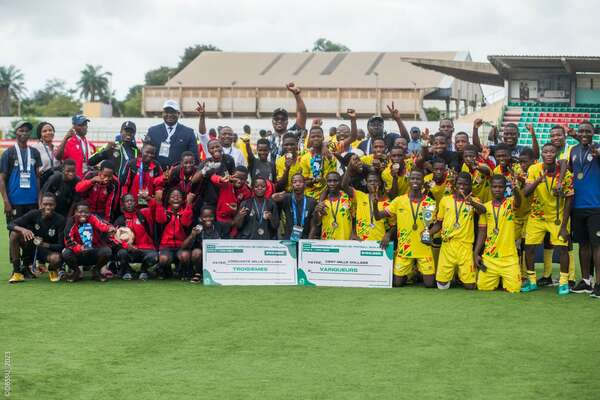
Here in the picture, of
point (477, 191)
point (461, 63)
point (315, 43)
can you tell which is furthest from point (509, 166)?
point (315, 43)

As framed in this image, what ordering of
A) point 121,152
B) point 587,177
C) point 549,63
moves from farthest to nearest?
point 549,63, point 121,152, point 587,177

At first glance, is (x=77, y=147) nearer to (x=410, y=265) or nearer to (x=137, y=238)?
(x=137, y=238)

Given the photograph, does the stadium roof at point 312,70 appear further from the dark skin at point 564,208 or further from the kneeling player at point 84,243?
the dark skin at point 564,208

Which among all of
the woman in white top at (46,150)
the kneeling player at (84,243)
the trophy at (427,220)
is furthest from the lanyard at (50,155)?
the trophy at (427,220)

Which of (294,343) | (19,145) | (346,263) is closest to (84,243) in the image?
(19,145)

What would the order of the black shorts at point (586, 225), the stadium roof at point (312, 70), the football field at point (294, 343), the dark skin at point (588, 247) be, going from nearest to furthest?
1. the football field at point (294, 343)
2. the dark skin at point (588, 247)
3. the black shorts at point (586, 225)
4. the stadium roof at point (312, 70)

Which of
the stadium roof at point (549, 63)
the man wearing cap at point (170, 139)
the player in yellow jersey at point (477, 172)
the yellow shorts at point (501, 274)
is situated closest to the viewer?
the yellow shorts at point (501, 274)

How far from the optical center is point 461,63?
140 feet

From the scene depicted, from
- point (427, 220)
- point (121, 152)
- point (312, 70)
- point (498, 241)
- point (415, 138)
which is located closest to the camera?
point (498, 241)

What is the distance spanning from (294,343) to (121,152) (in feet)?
17.6

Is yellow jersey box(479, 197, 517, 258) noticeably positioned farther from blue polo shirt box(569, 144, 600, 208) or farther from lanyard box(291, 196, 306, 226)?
lanyard box(291, 196, 306, 226)

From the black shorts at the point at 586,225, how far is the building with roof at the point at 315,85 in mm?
48645

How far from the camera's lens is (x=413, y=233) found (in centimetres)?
1087

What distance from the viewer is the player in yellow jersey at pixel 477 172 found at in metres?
10.9
